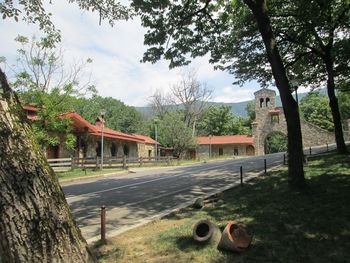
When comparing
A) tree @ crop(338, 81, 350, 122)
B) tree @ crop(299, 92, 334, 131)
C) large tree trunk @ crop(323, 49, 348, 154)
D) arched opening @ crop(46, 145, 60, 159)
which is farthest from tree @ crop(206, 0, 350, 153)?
tree @ crop(299, 92, 334, 131)

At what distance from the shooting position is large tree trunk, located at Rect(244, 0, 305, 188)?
10.1 metres

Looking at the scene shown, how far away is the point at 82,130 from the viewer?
33.1 meters

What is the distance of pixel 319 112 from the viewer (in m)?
66.9

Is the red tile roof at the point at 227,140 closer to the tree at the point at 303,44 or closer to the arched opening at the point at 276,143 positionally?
the arched opening at the point at 276,143

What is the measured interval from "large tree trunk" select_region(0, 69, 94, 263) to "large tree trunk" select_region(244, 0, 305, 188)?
26.6 feet

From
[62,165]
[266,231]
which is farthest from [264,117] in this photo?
[266,231]

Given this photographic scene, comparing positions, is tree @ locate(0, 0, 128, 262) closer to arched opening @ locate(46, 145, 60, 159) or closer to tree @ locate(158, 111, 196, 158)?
arched opening @ locate(46, 145, 60, 159)

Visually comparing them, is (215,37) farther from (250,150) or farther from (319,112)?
(319,112)

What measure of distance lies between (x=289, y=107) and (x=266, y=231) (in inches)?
191

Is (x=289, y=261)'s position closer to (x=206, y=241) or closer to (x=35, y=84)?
(x=206, y=241)

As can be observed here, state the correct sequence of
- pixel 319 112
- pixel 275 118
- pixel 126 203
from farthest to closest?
1. pixel 319 112
2. pixel 275 118
3. pixel 126 203

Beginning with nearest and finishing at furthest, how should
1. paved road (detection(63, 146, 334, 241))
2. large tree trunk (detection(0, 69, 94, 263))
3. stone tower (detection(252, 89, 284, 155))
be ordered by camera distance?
large tree trunk (detection(0, 69, 94, 263)), paved road (detection(63, 146, 334, 241)), stone tower (detection(252, 89, 284, 155))

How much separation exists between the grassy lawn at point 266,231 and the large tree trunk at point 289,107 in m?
0.55

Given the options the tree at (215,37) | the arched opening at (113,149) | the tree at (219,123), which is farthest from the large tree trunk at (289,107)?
the tree at (219,123)
